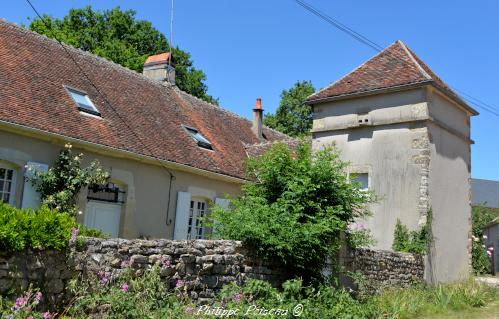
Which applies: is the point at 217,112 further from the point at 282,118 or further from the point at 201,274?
the point at 282,118

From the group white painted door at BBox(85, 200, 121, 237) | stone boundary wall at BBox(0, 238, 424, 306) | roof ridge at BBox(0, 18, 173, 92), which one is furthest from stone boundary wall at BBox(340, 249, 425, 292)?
roof ridge at BBox(0, 18, 173, 92)

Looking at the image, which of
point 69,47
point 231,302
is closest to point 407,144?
point 231,302

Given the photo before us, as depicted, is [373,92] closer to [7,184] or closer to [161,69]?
[161,69]

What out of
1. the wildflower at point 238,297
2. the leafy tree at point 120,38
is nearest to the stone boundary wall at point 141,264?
the wildflower at point 238,297

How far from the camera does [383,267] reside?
11.4 m

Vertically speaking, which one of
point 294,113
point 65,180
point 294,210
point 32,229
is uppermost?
point 294,113

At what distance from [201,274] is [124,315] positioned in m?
1.68

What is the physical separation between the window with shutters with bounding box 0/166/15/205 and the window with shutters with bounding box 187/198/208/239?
5.03 m

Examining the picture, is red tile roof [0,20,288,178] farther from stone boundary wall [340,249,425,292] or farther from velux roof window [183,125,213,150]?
stone boundary wall [340,249,425,292]

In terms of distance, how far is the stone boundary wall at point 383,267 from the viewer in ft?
34.1

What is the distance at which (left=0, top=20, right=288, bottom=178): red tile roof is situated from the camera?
1112cm

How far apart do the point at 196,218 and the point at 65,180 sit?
4.36 m

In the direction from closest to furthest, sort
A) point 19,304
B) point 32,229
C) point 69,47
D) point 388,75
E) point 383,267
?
point 19,304, point 32,229, point 383,267, point 388,75, point 69,47

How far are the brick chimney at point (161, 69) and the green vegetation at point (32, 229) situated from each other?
13066 mm
